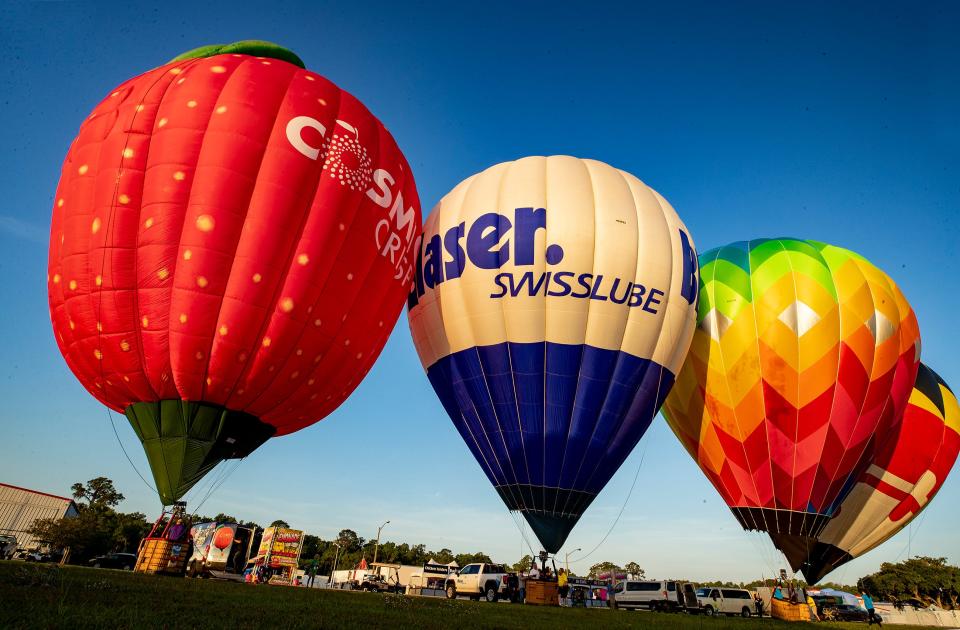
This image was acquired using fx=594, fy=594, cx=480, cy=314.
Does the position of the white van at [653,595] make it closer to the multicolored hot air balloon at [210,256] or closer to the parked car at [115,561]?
the multicolored hot air balloon at [210,256]

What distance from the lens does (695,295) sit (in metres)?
18.5

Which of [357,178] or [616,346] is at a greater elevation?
[357,178]

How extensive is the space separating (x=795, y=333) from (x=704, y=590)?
47.7 feet

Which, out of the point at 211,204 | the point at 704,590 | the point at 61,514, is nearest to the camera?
the point at 211,204

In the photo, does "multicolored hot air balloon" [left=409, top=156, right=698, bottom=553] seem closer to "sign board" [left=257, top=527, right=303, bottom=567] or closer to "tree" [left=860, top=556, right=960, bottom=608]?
"sign board" [left=257, top=527, right=303, bottom=567]

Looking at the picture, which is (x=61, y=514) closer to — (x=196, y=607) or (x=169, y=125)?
(x=169, y=125)

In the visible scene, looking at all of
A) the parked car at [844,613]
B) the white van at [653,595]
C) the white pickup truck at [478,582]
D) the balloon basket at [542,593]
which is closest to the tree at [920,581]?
the parked car at [844,613]

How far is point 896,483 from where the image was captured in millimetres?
23469

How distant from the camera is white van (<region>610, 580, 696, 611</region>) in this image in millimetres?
25203

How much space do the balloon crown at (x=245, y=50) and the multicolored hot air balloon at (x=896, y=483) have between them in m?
24.7

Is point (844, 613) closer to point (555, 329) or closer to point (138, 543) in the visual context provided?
point (555, 329)

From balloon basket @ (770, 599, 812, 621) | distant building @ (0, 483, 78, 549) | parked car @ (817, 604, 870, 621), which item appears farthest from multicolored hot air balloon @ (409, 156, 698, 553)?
distant building @ (0, 483, 78, 549)

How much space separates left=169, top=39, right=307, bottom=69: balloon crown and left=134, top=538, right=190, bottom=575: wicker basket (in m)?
10.9

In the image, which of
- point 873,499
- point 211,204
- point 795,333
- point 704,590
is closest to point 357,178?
point 211,204
